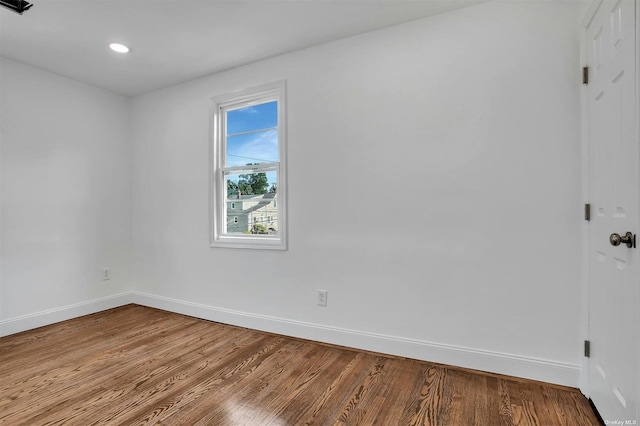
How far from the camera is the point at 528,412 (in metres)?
1.71

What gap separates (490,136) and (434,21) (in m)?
0.95

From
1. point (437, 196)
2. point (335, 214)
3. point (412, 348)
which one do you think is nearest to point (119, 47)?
point (335, 214)

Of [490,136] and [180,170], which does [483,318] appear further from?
[180,170]

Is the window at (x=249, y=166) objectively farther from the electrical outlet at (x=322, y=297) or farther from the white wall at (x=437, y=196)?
the electrical outlet at (x=322, y=297)

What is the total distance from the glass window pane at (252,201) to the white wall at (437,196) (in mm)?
277

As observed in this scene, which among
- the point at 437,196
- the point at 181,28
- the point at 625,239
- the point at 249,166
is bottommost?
the point at 625,239

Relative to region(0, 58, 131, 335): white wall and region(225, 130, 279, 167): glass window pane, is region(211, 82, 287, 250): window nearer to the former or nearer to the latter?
region(225, 130, 279, 167): glass window pane

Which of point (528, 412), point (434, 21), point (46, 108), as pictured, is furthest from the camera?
point (46, 108)

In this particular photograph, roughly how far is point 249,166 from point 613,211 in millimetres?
2735

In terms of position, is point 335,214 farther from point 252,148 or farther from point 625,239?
point 625,239

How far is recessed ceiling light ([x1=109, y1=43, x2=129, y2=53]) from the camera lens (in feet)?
8.95

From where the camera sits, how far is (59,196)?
3.30 meters

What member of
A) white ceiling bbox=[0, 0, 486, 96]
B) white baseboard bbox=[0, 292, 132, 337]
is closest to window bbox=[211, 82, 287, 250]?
white ceiling bbox=[0, 0, 486, 96]

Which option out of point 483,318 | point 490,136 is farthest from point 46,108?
Result: point 483,318
